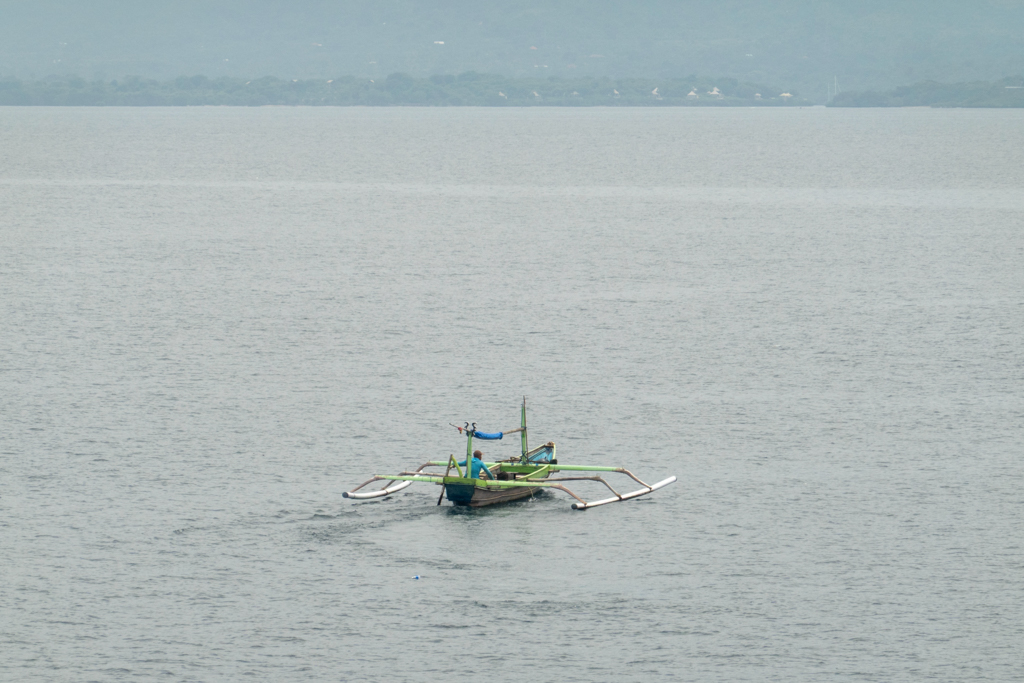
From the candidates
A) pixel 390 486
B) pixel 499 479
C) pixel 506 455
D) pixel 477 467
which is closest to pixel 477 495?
pixel 477 467

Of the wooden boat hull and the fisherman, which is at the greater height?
the fisherman

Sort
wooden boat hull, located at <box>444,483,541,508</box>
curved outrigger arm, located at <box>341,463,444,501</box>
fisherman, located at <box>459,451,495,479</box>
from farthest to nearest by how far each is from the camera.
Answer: fisherman, located at <box>459,451,495,479</box>
curved outrigger arm, located at <box>341,463,444,501</box>
wooden boat hull, located at <box>444,483,541,508</box>

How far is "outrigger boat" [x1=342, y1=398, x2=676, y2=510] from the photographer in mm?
68312

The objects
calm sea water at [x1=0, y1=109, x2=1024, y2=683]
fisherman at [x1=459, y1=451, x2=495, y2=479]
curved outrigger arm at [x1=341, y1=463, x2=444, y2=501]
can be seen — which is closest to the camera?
calm sea water at [x1=0, y1=109, x2=1024, y2=683]

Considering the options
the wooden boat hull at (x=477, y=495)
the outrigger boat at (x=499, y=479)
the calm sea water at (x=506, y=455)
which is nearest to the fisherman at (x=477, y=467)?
the outrigger boat at (x=499, y=479)

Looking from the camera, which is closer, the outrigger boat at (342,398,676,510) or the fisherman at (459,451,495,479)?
the outrigger boat at (342,398,676,510)

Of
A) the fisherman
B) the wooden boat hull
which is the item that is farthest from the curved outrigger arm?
the fisherman

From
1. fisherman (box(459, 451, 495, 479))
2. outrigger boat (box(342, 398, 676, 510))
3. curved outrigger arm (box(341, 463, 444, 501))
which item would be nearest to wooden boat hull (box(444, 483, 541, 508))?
outrigger boat (box(342, 398, 676, 510))

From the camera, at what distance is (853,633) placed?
55.9 meters

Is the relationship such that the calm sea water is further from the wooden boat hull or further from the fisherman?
the fisherman

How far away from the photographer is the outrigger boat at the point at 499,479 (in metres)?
68.3

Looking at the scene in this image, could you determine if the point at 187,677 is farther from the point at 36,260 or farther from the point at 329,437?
the point at 36,260

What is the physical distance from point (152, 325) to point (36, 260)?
4621cm

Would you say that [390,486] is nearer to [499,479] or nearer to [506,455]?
[499,479]
